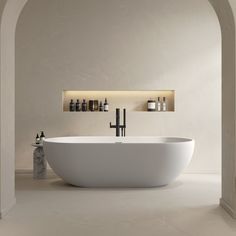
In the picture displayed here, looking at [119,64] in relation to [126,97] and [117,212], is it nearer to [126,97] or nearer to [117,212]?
[126,97]

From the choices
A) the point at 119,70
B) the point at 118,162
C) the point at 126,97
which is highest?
the point at 119,70

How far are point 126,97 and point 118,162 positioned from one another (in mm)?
1681

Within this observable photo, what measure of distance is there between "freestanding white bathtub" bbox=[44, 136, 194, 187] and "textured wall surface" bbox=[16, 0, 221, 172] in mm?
1282

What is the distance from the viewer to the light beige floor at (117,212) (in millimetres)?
3072

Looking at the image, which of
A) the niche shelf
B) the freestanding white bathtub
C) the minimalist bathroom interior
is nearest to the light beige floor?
the freestanding white bathtub

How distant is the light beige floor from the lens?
307cm

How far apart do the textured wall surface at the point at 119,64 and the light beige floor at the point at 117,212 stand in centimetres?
117

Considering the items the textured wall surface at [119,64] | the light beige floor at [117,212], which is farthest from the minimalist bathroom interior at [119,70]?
the light beige floor at [117,212]

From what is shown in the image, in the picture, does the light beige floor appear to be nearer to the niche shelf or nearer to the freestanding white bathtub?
the freestanding white bathtub

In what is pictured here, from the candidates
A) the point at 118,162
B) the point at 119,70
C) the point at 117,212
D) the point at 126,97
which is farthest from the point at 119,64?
the point at 117,212

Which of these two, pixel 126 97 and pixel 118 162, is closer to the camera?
pixel 118 162

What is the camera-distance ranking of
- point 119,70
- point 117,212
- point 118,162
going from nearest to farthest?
point 117,212 < point 118,162 < point 119,70

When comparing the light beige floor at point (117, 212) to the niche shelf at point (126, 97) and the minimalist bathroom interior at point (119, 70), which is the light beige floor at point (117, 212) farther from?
the niche shelf at point (126, 97)

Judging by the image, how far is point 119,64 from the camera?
616 centimetres
